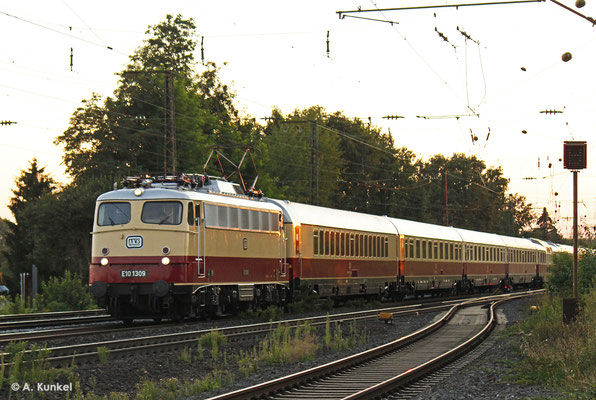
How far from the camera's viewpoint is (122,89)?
213 ft

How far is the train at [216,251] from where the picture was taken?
22031 mm

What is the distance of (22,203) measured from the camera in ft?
237

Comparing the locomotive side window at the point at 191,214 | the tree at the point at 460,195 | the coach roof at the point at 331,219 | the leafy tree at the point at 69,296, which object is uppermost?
the tree at the point at 460,195

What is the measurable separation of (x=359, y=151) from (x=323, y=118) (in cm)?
546

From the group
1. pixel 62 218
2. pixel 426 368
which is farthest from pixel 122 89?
pixel 426 368

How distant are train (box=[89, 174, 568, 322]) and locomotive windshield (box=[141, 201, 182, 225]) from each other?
0.03 metres

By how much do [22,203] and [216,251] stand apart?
53016mm

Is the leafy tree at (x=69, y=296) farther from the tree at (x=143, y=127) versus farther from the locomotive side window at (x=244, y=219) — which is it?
the tree at (x=143, y=127)

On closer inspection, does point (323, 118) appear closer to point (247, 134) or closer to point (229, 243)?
point (247, 134)

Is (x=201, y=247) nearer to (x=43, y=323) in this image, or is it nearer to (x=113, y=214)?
(x=113, y=214)

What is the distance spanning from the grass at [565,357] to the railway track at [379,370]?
164cm

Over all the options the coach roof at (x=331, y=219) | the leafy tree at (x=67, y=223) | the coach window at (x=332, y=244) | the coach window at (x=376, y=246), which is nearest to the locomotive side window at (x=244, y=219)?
the coach roof at (x=331, y=219)

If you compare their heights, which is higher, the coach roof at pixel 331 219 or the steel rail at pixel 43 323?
the coach roof at pixel 331 219

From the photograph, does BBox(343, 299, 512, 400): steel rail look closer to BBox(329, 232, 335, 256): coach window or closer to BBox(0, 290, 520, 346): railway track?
BBox(0, 290, 520, 346): railway track
